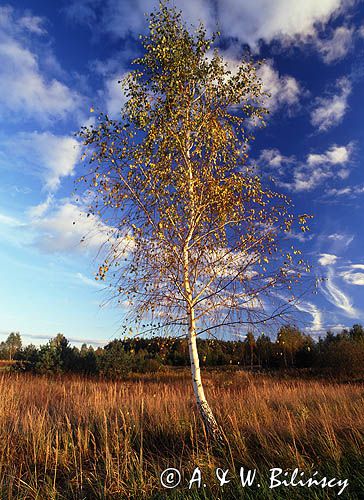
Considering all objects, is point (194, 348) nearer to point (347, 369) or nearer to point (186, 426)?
point (186, 426)

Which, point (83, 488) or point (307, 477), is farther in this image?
point (83, 488)

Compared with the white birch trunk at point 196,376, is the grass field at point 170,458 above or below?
below

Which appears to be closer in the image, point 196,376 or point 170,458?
point 170,458

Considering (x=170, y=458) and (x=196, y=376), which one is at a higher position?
(x=196, y=376)

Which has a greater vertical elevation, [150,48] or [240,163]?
[150,48]

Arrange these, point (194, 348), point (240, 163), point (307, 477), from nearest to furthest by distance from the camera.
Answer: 1. point (307, 477)
2. point (194, 348)
3. point (240, 163)

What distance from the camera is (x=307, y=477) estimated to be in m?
4.55

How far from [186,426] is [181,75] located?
728cm

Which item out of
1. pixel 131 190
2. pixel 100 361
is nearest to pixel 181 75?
pixel 131 190

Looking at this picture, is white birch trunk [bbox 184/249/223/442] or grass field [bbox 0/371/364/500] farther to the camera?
white birch trunk [bbox 184/249/223/442]

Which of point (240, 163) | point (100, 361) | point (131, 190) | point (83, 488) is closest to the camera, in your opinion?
point (83, 488)

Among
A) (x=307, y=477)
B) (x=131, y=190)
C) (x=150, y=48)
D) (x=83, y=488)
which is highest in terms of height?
(x=150, y=48)

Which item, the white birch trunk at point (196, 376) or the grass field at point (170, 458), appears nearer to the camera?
the grass field at point (170, 458)

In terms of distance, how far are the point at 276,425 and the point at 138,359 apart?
81.8 ft
